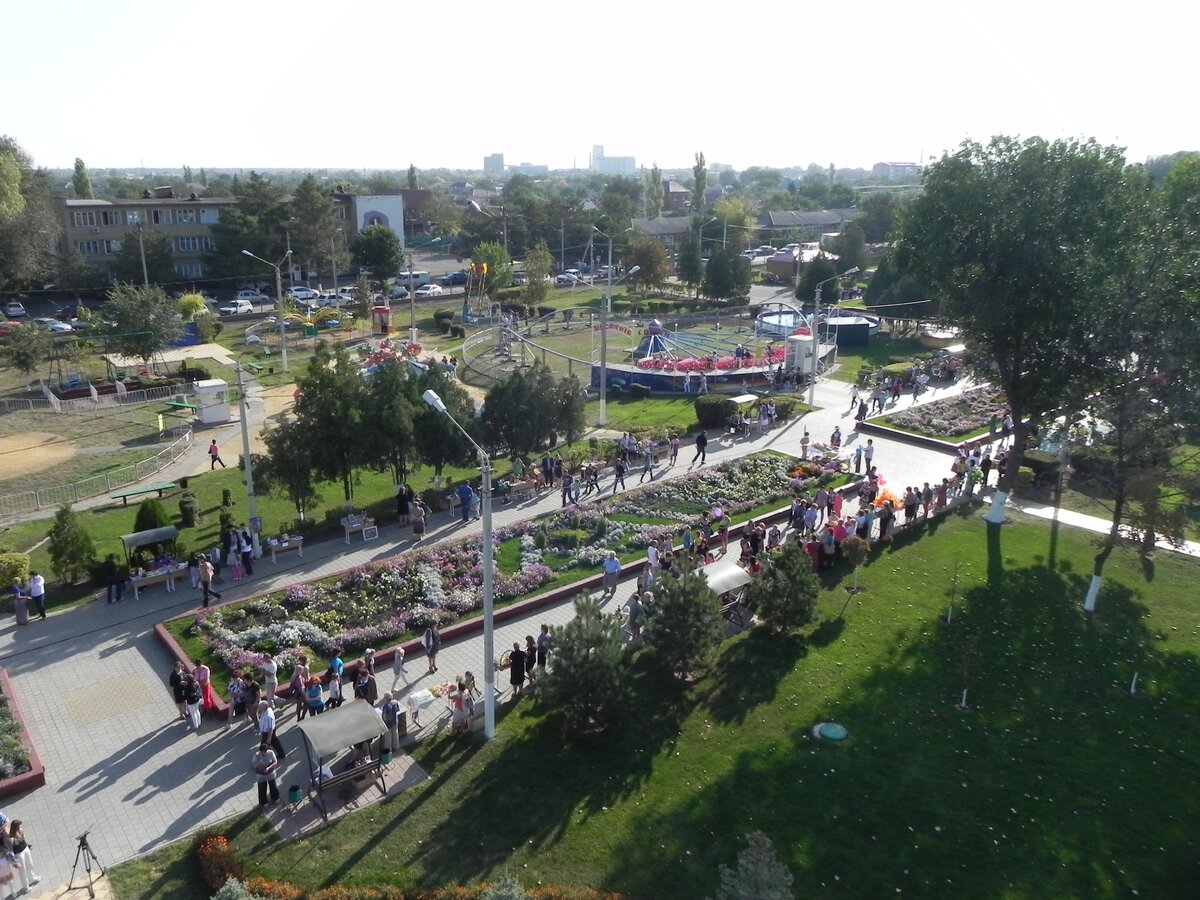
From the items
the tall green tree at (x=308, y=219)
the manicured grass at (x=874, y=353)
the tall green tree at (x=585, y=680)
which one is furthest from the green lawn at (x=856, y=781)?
the tall green tree at (x=308, y=219)

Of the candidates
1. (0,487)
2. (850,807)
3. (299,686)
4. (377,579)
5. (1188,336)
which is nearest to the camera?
(850,807)

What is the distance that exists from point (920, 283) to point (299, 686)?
697 inches

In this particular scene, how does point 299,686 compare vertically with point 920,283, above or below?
below

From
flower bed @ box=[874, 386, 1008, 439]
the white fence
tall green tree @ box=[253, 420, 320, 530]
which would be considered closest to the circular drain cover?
tall green tree @ box=[253, 420, 320, 530]

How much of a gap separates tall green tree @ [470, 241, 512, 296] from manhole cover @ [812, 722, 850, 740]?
4922cm

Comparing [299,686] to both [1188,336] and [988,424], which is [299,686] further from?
[988,424]

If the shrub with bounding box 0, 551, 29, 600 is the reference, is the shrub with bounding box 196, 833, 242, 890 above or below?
below

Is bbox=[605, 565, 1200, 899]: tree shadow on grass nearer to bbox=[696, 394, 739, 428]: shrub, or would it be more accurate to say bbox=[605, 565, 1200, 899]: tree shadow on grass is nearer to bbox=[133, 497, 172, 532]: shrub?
bbox=[133, 497, 172, 532]: shrub

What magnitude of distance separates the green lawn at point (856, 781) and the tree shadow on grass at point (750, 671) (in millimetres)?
45

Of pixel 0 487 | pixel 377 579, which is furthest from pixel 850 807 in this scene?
pixel 0 487

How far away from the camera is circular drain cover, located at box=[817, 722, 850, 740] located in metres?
14.1

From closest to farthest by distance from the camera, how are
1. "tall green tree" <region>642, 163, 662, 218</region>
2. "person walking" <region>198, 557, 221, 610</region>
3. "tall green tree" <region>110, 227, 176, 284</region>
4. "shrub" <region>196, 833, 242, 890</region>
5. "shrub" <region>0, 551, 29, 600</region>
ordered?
"shrub" <region>196, 833, 242, 890</region>
"person walking" <region>198, 557, 221, 610</region>
"shrub" <region>0, 551, 29, 600</region>
"tall green tree" <region>110, 227, 176, 284</region>
"tall green tree" <region>642, 163, 662, 218</region>

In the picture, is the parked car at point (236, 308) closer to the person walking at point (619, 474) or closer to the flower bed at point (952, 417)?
the person walking at point (619, 474)

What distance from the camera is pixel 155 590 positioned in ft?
63.6
